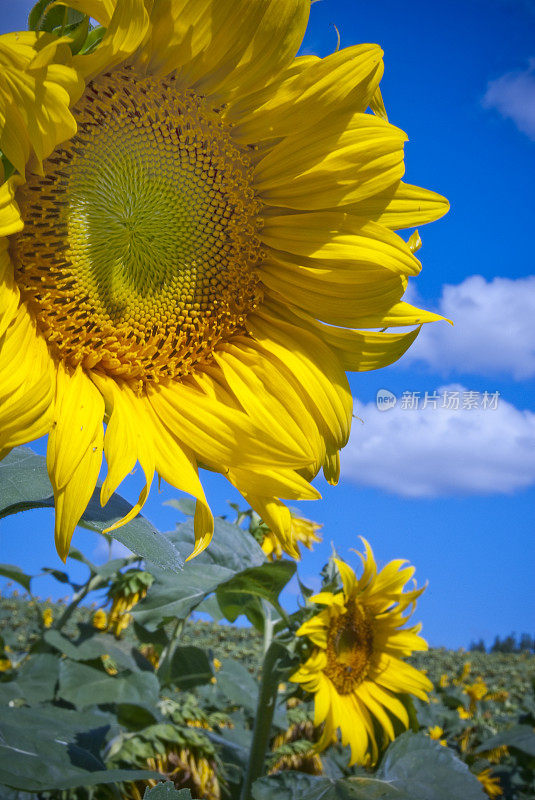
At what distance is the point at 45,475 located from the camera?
3.52 ft

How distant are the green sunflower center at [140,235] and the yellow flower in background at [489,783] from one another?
3.59 meters

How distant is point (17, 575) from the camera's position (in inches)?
94.0

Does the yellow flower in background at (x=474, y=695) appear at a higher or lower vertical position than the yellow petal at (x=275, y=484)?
higher

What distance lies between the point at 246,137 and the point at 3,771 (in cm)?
103

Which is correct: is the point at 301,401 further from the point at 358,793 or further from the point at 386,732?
the point at 386,732

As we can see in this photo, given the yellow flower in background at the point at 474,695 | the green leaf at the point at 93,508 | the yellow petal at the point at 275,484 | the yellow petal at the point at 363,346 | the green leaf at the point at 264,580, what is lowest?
the green leaf at the point at 93,508

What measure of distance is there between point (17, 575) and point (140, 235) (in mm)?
1631

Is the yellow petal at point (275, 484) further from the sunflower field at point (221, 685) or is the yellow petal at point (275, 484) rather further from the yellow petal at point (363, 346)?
the yellow petal at point (363, 346)

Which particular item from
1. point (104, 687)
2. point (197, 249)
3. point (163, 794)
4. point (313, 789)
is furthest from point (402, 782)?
point (197, 249)

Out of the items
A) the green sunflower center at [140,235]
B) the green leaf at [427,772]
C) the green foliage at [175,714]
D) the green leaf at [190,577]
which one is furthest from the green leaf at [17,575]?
the green sunflower center at [140,235]

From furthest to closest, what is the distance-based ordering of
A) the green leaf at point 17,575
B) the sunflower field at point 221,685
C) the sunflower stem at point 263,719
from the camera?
the green leaf at point 17,575 → the sunflower stem at point 263,719 → the sunflower field at point 221,685

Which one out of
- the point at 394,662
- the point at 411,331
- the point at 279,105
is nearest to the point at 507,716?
the point at 394,662

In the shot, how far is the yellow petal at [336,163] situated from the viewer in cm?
112

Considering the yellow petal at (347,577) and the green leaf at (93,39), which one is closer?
the green leaf at (93,39)
